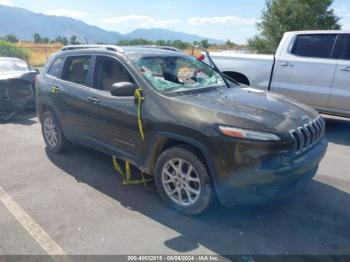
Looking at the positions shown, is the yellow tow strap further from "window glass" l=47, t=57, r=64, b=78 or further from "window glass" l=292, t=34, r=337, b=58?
"window glass" l=292, t=34, r=337, b=58

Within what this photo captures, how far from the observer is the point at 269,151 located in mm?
2816

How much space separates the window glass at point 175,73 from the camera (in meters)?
3.72

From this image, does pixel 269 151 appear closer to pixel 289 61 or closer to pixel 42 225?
pixel 42 225

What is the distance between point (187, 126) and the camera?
3.11 m

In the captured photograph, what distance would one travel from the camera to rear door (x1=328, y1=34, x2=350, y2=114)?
234 inches

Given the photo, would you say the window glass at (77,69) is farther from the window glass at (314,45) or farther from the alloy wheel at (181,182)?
the window glass at (314,45)

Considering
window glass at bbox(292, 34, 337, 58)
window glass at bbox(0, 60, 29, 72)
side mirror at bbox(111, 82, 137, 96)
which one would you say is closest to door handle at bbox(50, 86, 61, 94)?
side mirror at bbox(111, 82, 137, 96)

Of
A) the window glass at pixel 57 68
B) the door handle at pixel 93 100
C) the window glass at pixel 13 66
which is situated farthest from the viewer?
the window glass at pixel 13 66

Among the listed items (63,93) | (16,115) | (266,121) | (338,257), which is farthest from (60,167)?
(16,115)

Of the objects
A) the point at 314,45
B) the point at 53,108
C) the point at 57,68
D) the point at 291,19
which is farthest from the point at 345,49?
the point at 291,19

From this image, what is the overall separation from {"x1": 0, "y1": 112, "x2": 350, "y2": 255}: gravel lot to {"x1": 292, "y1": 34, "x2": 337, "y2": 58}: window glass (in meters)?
2.66

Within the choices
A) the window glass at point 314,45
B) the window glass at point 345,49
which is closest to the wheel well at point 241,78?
the window glass at point 314,45

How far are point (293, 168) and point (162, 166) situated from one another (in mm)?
1330

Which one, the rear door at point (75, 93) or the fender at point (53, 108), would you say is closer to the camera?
the rear door at point (75, 93)
